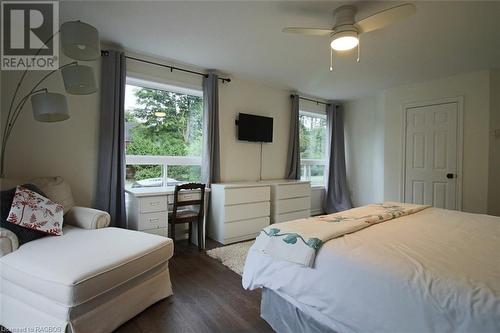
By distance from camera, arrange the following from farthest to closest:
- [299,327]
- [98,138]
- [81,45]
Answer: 1. [98,138]
2. [81,45]
3. [299,327]

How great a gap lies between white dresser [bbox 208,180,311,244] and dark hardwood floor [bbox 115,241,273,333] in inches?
30.6

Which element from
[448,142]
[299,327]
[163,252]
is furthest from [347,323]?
[448,142]

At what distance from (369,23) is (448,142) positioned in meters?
2.85

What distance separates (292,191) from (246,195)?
88 cm

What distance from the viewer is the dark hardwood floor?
170cm

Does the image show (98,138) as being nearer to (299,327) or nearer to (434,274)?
(299,327)

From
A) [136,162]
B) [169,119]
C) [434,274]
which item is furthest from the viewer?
[169,119]

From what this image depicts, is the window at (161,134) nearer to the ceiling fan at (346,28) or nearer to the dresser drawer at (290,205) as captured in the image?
the dresser drawer at (290,205)

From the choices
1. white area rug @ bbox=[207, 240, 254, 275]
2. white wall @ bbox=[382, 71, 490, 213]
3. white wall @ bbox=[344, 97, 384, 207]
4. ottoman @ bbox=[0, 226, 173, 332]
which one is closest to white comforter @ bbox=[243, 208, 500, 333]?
ottoman @ bbox=[0, 226, 173, 332]

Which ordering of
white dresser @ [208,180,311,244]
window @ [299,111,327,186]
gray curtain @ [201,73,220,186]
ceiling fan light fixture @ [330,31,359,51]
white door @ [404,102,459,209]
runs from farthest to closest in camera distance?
1. window @ [299,111,327,186]
2. white door @ [404,102,459,209]
3. gray curtain @ [201,73,220,186]
4. white dresser @ [208,180,311,244]
5. ceiling fan light fixture @ [330,31,359,51]

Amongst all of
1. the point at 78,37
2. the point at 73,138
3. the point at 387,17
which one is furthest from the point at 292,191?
the point at 78,37

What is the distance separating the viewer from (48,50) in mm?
2498

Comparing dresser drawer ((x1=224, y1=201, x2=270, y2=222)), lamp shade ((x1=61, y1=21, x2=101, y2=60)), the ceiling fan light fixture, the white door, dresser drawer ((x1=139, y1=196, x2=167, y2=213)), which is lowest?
dresser drawer ((x1=224, y1=201, x2=270, y2=222))

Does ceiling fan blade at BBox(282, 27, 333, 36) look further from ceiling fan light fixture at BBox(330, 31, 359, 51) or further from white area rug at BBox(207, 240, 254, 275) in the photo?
white area rug at BBox(207, 240, 254, 275)
